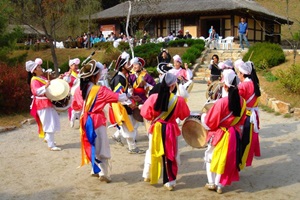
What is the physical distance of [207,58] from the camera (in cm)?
2086

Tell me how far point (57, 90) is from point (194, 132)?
318 cm

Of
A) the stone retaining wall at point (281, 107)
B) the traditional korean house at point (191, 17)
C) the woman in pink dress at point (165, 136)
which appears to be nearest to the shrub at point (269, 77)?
the stone retaining wall at point (281, 107)

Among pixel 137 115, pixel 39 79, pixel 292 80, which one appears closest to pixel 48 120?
pixel 39 79

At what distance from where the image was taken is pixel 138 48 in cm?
2147

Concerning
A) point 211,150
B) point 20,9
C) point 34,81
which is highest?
point 20,9

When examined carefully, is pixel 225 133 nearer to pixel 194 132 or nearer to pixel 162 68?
pixel 194 132

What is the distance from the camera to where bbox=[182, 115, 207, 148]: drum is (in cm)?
530

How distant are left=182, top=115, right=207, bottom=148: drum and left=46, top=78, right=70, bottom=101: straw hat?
2918 millimetres

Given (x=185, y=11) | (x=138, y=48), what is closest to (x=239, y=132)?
(x=138, y=48)

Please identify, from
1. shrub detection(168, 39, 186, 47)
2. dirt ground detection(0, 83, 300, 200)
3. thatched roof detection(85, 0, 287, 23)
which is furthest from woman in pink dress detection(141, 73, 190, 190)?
thatched roof detection(85, 0, 287, 23)

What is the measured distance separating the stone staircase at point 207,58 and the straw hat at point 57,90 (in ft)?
36.7

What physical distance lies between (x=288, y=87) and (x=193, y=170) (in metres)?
6.65

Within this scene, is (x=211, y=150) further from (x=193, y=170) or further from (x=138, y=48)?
(x=138, y=48)

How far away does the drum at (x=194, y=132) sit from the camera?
209 inches
